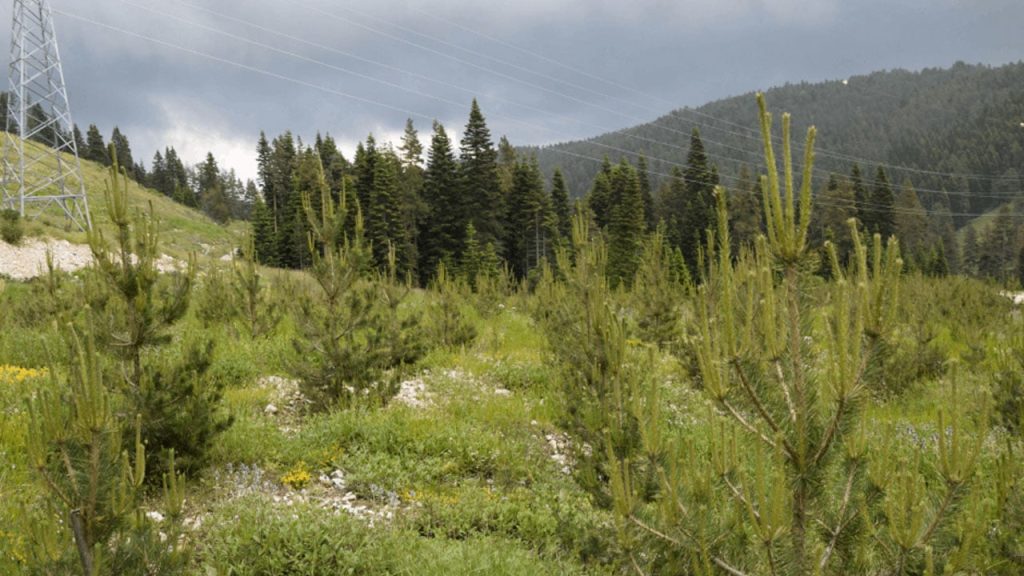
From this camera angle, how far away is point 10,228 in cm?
2355

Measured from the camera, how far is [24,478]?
5168mm

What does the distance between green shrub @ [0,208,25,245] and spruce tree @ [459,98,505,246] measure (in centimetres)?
2832

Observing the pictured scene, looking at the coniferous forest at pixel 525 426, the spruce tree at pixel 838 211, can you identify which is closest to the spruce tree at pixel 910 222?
the spruce tree at pixel 838 211

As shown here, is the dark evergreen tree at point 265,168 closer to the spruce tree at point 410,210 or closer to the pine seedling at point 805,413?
the spruce tree at point 410,210

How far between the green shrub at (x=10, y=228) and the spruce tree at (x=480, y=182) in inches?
1115

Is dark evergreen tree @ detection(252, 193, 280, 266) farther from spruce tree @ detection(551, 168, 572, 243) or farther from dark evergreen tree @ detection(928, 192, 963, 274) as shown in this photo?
dark evergreen tree @ detection(928, 192, 963, 274)

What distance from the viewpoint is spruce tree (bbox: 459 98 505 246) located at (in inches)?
1841

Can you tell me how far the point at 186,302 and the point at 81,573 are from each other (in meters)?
3.51

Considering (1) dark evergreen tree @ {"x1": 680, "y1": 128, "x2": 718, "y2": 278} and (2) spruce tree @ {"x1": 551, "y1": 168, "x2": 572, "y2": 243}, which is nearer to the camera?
(1) dark evergreen tree @ {"x1": 680, "y1": 128, "x2": 718, "y2": 278}

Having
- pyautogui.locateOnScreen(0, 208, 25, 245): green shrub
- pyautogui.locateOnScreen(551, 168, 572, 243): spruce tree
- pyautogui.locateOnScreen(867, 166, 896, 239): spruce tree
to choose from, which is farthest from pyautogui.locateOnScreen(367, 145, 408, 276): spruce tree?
pyautogui.locateOnScreen(867, 166, 896, 239): spruce tree

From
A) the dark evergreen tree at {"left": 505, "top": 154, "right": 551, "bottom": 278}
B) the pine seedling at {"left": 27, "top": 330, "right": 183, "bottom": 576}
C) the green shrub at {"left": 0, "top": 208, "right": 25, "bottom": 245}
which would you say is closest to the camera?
the pine seedling at {"left": 27, "top": 330, "right": 183, "bottom": 576}

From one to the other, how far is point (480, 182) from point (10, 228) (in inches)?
1204

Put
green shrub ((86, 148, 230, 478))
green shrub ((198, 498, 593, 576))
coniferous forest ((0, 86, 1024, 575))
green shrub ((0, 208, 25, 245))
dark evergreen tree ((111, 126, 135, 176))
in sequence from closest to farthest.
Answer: coniferous forest ((0, 86, 1024, 575)), green shrub ((198, 498, 593, 576)), green shrub ((86, 148, 230, 478)), green shrub ((0, 208, 25, 245)), dark evergreen tree ((111, 126, 135, 176))

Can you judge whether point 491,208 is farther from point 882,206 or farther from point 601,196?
point 882,206
